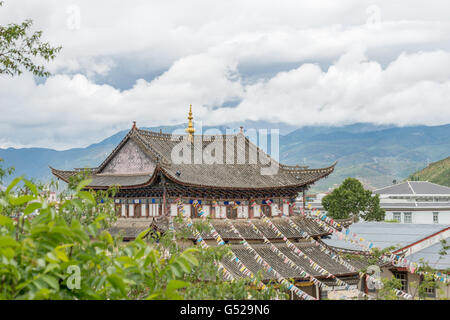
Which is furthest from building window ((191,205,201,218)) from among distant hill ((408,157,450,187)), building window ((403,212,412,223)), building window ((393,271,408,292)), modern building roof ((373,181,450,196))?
distant hill ((408,157,450,187))

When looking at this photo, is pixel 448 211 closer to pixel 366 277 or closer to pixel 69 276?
pixel 366 277

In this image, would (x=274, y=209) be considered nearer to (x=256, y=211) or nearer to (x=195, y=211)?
(x=256, y=211)

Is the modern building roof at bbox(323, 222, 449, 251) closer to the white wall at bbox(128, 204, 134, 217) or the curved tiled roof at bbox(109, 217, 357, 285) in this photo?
the curved tiled roof at bbox(109, 217, 357, 285)

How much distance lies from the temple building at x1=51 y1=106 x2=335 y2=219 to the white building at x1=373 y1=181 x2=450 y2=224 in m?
52.2

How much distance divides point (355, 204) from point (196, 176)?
46.1 m

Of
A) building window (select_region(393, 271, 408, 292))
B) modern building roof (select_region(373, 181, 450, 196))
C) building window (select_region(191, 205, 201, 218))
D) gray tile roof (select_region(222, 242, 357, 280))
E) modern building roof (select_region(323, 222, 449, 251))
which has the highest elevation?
modern building roof (select_region(373, 181, 450, 196))

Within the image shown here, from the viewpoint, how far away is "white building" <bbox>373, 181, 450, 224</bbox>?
82250 mm

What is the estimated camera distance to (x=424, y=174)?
191 metres

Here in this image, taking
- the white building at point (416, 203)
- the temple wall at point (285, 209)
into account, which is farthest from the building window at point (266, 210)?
the white building at point (416, 203)

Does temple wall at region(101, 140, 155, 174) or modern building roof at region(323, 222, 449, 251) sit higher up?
temple wall at region(101, 140, 155, 174)

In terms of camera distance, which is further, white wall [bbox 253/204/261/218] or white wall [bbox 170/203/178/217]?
white wall [bbox 253/204/261/218]

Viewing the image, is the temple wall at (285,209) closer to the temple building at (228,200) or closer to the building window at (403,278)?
the temple building at (228,200)
